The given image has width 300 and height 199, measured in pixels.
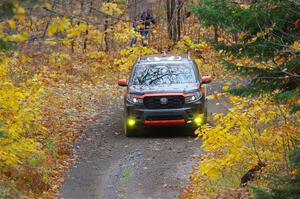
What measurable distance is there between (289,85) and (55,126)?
8771 mm

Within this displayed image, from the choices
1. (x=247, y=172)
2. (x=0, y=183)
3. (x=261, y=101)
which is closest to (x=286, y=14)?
(x=261, y=101)

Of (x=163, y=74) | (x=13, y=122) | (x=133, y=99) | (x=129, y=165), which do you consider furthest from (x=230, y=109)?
(x=163, y=74)

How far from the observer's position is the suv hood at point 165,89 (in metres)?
14.5

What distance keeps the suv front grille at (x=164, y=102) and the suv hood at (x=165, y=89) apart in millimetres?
178

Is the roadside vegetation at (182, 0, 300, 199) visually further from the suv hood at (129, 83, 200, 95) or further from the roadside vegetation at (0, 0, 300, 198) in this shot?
the suv hood at (129, 83, 200, 95)

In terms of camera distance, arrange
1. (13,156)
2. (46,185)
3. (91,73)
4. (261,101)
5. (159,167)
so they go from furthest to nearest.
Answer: (91,73) → (159,167) → (46,185) → (261,101) → (13,156)

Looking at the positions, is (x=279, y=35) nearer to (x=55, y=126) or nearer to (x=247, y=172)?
(x=247, y=172)

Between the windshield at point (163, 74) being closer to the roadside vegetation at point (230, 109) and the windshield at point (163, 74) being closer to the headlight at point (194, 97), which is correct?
the headlight at point (194, 97)

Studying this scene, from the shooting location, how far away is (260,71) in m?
8.35

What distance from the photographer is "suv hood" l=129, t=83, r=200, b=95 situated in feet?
47.7

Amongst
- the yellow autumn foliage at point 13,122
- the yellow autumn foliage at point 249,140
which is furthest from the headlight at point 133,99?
the yellow autumn foliage at point 249,140

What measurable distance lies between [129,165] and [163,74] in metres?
3.41

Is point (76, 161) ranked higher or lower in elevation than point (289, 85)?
lower

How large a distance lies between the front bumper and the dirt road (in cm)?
48
